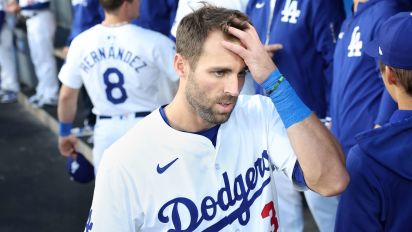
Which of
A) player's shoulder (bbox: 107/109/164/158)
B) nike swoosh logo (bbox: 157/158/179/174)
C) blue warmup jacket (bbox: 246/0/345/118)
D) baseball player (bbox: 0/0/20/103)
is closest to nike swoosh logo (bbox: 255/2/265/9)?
blue warmup jacket (bbox: 246/0/345/118)

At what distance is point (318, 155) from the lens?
1.95 metres

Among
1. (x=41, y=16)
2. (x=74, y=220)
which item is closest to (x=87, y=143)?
(x=74, y=220)

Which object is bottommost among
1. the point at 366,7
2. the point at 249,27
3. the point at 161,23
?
the point at 161,23

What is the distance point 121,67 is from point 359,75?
154 centimetres

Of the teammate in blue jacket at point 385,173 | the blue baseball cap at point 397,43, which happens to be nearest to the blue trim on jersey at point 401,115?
the teammate in blue jacket at point 385,173

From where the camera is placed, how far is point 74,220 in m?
5.05

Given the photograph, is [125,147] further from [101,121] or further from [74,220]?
[74,220]

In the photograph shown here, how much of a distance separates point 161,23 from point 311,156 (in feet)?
12.0

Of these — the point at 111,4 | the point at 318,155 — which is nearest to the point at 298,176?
the point at 318,155

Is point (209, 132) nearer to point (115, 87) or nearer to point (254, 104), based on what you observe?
point (254, 104)

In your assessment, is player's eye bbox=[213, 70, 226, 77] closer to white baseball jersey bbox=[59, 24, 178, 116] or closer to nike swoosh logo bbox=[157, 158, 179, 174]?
nike swoosh logo bbox=[157, 158, 179, 174]

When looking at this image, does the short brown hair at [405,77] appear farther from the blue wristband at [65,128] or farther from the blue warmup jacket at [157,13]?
the blue warmup jacket at [157,13]

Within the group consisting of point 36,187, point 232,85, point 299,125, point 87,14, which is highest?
point 232,85

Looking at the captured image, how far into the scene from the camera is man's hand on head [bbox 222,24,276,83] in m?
1.90
